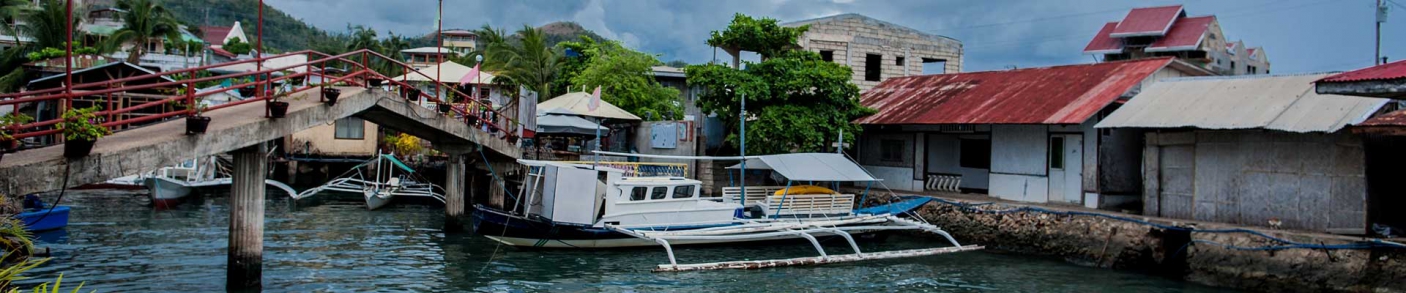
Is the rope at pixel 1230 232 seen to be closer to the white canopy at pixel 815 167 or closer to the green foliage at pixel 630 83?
the white canopy at pixel 815 167

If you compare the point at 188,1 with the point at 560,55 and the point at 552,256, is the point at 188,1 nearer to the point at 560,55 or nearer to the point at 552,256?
the point at 560,55

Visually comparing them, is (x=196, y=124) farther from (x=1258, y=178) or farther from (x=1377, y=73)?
(x=1258, y=178)

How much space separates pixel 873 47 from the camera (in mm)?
38000

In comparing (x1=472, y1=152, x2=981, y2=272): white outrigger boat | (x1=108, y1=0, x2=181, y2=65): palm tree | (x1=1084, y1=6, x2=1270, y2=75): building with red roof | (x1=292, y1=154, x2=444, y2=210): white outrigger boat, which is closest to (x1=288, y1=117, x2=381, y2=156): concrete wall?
(x1=292, y1=154, x2=444, y2=210): white outrigger boat

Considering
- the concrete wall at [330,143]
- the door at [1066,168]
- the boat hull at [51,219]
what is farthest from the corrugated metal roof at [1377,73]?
the concrete wall at [330,143]

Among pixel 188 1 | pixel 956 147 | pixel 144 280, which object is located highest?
pixel 188 1

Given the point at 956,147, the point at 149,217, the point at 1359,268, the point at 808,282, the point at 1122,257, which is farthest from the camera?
the point at 956,147

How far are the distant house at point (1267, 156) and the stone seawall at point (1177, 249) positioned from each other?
104 cm

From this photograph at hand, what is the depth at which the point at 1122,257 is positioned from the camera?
762 inches

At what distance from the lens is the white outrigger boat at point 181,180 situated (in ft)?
93.0

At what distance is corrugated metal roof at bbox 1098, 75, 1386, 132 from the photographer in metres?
17.4

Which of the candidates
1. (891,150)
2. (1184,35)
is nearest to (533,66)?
(891,150)

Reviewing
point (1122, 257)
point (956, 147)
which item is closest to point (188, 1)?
point (956, 147)

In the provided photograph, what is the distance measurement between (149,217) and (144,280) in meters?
11.4
